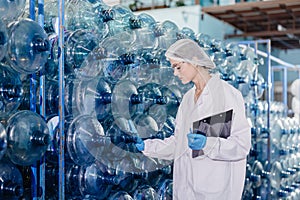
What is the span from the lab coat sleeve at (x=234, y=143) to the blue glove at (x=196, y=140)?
0.02m

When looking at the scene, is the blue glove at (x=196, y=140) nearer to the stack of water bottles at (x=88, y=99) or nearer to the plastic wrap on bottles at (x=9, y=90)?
the stack of water bottles at (x=88, y=99)

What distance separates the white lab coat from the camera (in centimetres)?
185

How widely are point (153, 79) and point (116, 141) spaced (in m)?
0.59

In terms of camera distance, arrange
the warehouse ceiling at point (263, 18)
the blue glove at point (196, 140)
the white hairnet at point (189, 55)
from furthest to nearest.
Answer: the warehouse ceiling at point (263, 18) < the white hairnet at point (189, 55) < the blue glove at point (196, 140)

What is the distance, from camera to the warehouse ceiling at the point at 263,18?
6.38m

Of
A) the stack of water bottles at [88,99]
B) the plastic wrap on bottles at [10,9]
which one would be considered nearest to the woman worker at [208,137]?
the stack of water bottles at [88,99]

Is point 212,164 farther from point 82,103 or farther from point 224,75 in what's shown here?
point 224,75

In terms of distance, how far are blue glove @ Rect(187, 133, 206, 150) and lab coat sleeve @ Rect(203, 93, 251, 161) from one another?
0.02 meters

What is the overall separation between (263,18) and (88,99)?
5.63 m

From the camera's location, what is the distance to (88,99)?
83.5 inches

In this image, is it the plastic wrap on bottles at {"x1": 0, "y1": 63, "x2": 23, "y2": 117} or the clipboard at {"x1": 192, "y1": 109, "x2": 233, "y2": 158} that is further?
the clipboard at {"x1": 192, "y1": 109, "x2": 233, "y2": 158}

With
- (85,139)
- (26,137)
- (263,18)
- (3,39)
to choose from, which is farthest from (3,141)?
(263,18)

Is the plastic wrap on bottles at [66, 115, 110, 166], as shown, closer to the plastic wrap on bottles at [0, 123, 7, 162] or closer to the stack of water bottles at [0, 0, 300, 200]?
the stack of water bottles at [0, 0, 300, 200]

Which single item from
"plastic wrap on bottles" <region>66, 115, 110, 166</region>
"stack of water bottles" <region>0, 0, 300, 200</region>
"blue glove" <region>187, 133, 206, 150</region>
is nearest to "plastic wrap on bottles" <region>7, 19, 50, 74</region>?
"stack of water bottles" <region>0, 0, 300, 200</region>
